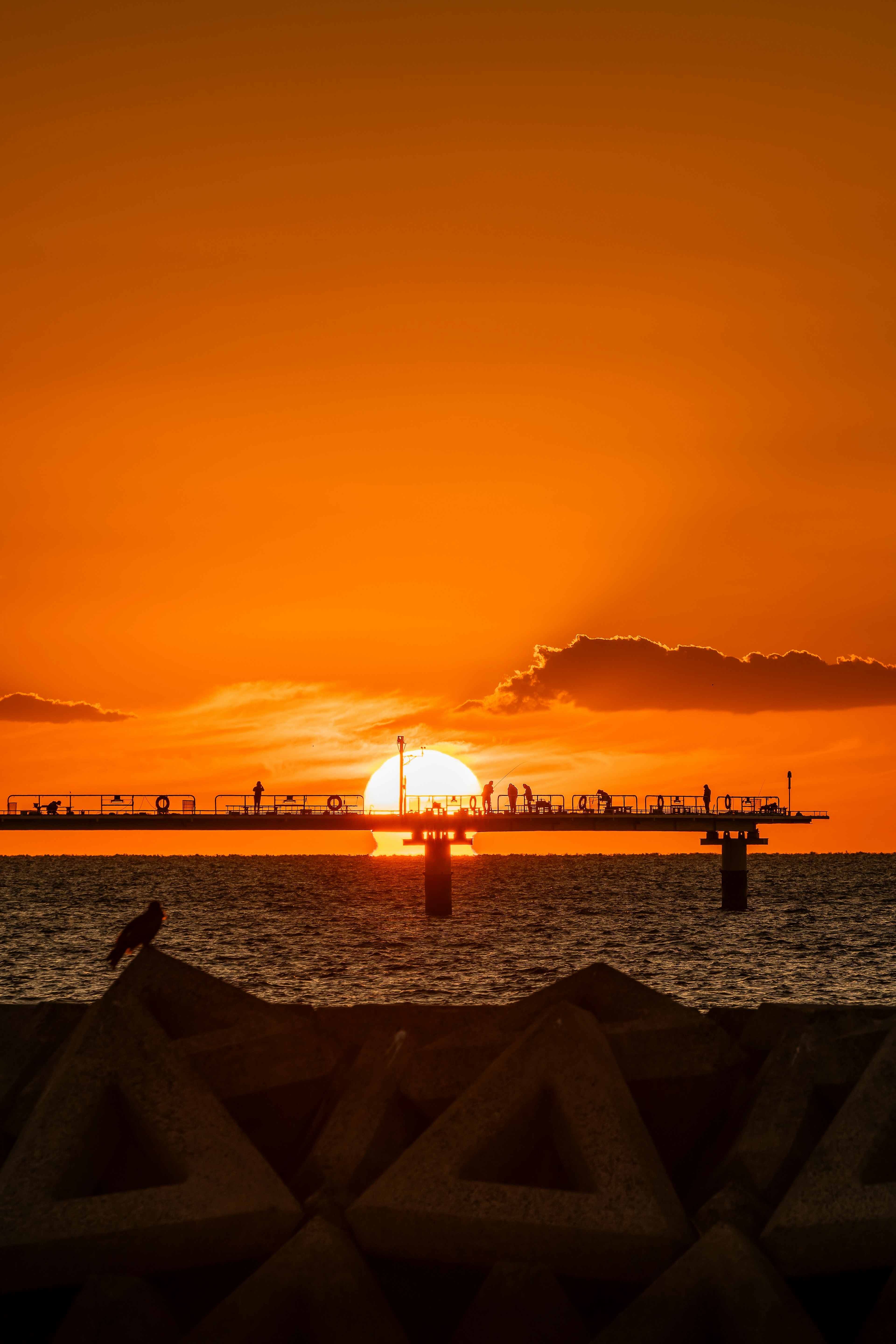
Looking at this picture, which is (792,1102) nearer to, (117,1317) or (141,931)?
(117,1317)

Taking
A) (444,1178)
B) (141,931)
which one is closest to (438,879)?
(141,931)

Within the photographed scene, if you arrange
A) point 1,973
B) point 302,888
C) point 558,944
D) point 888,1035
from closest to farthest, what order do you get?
1. point 888,1035
2. point 1,973
3. point 558,944
4. point 302,888

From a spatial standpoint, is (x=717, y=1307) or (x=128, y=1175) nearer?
(x=717, y=1307)

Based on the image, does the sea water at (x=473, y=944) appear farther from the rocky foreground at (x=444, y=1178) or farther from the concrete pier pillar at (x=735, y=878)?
the rocky foreground at (x=444, y=1178)

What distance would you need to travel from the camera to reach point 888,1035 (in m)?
8.42

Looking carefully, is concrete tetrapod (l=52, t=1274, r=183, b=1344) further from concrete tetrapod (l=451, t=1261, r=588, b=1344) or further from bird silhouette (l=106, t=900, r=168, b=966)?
bird silhouette (l=106, t=900, r=168, b=966)

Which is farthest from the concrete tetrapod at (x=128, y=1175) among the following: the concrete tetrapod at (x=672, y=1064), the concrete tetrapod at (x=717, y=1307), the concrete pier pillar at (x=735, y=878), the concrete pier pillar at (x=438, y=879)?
the concrete pier pillar at (x=735, y=878)

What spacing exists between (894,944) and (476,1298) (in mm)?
64243

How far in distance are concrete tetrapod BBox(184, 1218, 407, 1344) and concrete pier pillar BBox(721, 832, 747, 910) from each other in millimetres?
97039

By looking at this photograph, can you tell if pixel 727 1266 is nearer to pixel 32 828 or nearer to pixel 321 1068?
pixel 321 1068

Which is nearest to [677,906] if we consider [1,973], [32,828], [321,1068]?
[32,828]

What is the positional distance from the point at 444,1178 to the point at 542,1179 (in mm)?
803

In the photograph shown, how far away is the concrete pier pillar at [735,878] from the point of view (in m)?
101

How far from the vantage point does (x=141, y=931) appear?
11.6 metres
